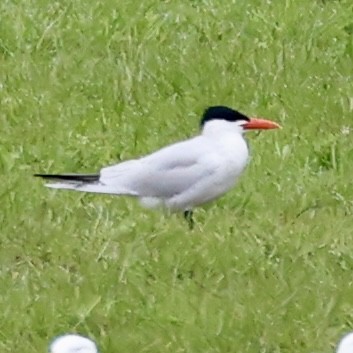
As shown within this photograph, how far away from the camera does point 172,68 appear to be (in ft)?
26.7

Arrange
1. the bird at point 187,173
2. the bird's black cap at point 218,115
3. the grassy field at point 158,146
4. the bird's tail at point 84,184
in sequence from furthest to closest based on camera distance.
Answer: the bird's black cap at point 218,115 → the bird's tail at point 84,184 → the bird at point 187,173 → the grassy field at point 158,146

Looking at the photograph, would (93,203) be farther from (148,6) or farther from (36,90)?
(148,6)

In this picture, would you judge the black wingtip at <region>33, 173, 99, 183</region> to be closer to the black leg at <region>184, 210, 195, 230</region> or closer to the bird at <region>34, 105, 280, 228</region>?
the bird at <region>34, 105, 280, 228</region>

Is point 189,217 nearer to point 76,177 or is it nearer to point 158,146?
point 76,177

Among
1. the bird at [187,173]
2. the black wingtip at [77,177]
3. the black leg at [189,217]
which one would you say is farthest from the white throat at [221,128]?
the black wingtip at [77,177]

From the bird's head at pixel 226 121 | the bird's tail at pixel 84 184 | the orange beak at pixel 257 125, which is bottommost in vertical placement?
the bird's tail at pixel 84 184

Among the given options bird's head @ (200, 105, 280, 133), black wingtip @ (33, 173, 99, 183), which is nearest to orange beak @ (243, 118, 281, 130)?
bird's head @ (200, 105, 280, 133)

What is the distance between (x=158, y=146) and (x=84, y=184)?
36.9 inches

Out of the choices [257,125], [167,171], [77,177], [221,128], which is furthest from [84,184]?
[257,125]

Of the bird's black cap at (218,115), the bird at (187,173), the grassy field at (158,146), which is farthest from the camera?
the bird's black cap at (218,115)

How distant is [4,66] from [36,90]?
381mm

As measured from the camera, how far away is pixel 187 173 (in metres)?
6.26

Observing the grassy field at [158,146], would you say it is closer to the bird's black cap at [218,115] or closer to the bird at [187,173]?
the bird at [187,173]

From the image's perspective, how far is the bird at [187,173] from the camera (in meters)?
6.24
